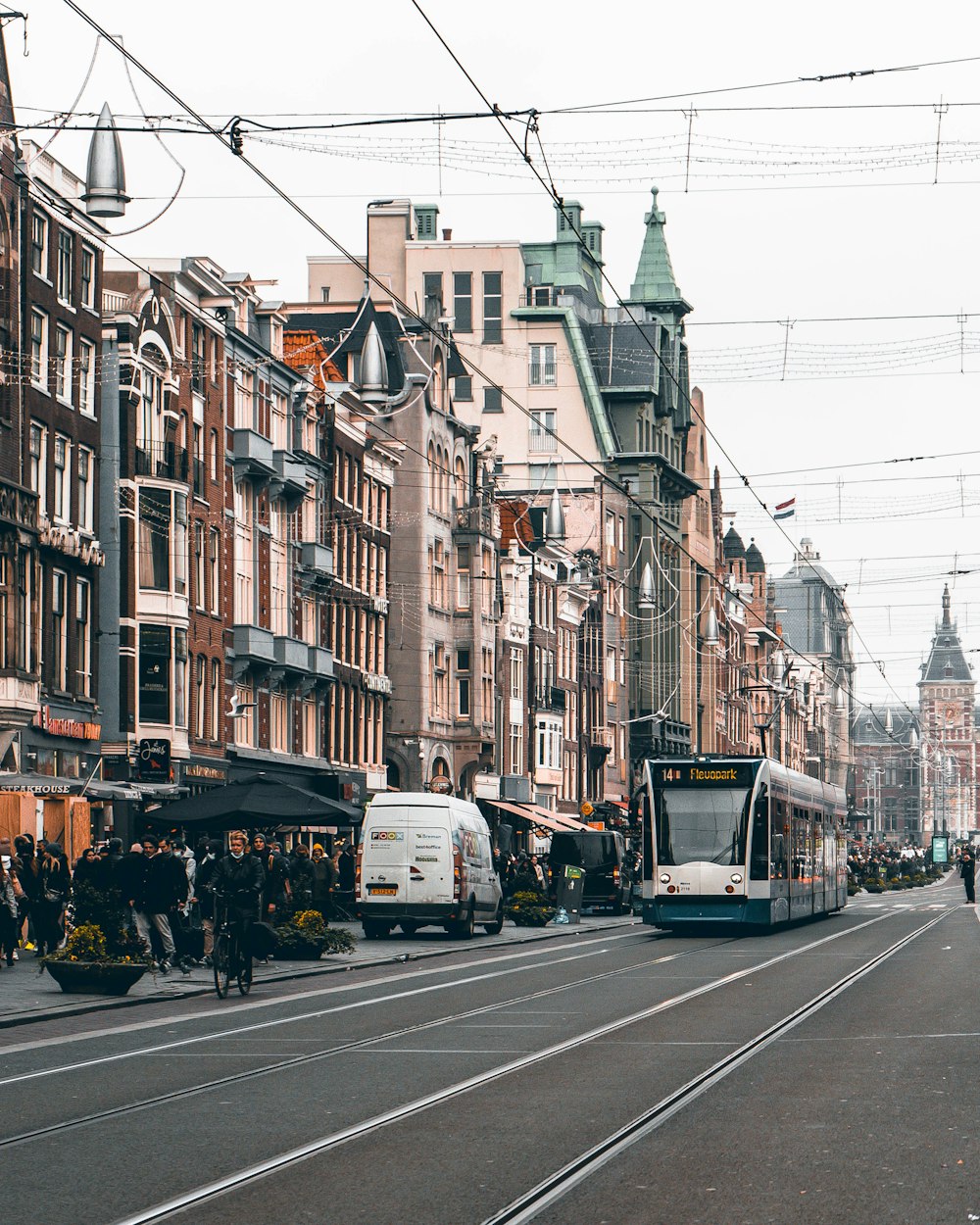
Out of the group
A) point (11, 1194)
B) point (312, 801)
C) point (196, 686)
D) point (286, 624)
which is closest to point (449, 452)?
point (286, 624)

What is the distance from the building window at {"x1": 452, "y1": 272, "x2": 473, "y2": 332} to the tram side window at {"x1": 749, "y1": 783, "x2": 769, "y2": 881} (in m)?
63.8

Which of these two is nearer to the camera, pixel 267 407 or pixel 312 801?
pixel 312 801

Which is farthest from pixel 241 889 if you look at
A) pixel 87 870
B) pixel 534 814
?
pixel 534 814

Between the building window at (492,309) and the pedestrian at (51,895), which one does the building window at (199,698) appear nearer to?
the pedestrian at (51,895)

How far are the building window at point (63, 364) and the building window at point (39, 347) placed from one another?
56 cm

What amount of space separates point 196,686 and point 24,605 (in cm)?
1248

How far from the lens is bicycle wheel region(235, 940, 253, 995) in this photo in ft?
77.7

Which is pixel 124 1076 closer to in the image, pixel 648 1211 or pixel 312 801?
pixel 648 1211

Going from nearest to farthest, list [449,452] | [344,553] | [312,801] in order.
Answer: [312,801], [344,553], [449,452]

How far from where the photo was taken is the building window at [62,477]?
42.8 m

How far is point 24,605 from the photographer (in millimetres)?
40281

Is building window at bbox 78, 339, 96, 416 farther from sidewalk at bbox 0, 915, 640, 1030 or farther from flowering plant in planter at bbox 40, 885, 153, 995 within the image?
flowering plant in planter at bbox 40, 885, 153, 995

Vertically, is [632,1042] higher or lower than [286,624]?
lower

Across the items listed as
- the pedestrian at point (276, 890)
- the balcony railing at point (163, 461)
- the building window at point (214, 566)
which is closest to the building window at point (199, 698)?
the building window at point (214, 566)
